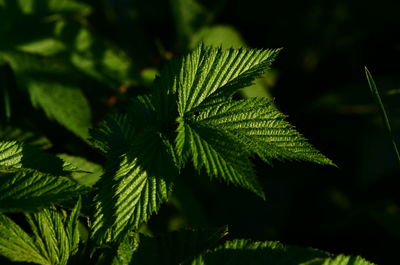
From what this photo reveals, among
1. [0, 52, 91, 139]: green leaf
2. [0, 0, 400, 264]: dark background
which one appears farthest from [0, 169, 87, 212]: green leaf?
[0, 0, 400, 264]: dark background

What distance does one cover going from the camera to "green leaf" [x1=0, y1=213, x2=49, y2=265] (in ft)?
3.55

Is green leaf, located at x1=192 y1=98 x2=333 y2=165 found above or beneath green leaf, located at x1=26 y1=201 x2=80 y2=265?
above

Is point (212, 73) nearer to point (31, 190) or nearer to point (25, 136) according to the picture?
point (31, 190)

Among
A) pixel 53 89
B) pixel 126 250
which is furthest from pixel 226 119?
pixel 53 89

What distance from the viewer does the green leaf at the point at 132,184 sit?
1.13 m

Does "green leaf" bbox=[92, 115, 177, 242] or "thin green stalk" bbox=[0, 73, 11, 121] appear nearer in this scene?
"green leaf" bbox=[92, 115, 177, 242]

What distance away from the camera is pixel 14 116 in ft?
6.69

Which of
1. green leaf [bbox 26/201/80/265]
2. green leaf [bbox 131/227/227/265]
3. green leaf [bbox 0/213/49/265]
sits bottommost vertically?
green leaf [bbox 0/213/49/265]

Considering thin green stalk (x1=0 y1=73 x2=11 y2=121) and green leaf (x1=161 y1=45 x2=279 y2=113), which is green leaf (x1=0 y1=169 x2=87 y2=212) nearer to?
green leaf (x1=161 y1=45 x2=279 y2=113)

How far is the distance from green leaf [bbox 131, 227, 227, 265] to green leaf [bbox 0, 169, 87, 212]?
0.22 metres

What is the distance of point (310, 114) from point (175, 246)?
1.85 meters

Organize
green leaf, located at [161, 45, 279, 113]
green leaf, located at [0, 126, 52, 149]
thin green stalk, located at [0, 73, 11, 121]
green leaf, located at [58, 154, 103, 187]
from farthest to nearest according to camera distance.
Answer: thin green stalk, located at [0, 73, 11, 121], green leaf, located at [0, 126, 52, 149], green leaf, located at [58, 154, 103, 187], green leaf, located at [161, 45, 279, 113]

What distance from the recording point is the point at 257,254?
43.4 inches

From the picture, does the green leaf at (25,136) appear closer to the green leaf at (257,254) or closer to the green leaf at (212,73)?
the green leaf at (212,73)
